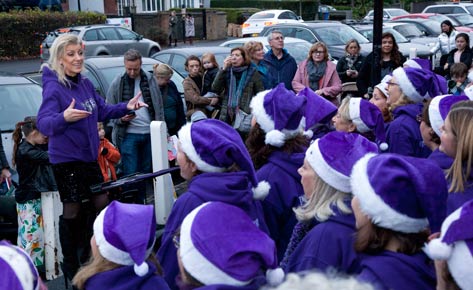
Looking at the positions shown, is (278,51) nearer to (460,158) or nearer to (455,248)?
(460,158)

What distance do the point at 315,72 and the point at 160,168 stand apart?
387 centimetres

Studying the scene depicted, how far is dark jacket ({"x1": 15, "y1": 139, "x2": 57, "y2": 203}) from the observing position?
557 cm

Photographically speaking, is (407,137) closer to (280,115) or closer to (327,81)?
(280,115)

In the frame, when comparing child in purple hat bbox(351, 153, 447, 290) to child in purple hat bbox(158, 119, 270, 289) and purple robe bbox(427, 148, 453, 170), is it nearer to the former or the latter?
child in purple hat bbox(158, 119, 270, 289)

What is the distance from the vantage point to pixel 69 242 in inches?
199

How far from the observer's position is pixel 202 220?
2.62 meters

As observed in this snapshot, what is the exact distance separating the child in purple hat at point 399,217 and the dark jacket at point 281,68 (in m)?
6.29

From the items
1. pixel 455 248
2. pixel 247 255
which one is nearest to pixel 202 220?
pixel 247 255

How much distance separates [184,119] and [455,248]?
18.8 ft

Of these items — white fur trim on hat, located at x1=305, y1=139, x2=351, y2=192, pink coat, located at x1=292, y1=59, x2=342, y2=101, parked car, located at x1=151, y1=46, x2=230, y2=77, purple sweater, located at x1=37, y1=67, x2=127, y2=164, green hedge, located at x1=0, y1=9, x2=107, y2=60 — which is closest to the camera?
white fur trim on hat, located at x1=305, y1=139, x2=351, y2=192

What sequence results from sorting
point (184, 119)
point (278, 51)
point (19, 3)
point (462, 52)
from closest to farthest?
point (184, 119), point (278, 51), point (462, 52), point (19, 3)

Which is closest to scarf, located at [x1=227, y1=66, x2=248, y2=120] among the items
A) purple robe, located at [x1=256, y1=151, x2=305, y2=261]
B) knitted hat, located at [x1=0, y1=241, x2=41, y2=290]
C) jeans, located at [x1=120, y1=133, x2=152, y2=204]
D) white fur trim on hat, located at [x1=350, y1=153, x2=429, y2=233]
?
jeans, located at [x1=120, y1=133, x2=152, y2=204]

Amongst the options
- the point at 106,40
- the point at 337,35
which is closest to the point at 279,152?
the point at 337,35

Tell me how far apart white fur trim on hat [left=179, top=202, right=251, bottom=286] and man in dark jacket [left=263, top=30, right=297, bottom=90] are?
6409 millimetres
